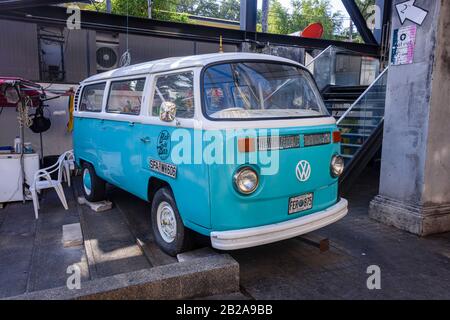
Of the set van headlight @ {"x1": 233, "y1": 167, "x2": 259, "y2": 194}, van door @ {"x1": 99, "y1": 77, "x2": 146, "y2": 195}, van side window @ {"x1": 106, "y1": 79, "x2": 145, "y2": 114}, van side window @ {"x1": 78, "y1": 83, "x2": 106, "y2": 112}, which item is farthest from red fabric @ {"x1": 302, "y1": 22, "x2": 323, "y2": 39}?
van headlight @ {"x1": 233, "y1": 167, "x2": 259, "y2": 194}

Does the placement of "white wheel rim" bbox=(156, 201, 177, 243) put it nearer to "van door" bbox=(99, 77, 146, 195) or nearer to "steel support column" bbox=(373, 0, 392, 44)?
"van door" bbox=(99, 77, 146, 195)

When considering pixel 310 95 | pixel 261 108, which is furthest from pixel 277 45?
pixel 261 108

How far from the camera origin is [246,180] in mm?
3363

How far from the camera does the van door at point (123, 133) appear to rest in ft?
15.1

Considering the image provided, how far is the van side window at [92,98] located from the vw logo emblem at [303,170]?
354 cm

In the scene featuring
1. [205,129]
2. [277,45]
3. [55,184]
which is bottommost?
[55,184]

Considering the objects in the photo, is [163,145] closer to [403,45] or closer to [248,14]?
[403,45]

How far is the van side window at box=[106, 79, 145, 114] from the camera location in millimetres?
4625
